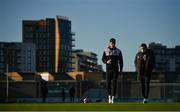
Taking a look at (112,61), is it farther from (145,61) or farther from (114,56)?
(145,61)

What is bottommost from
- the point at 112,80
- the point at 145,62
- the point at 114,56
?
the point at 112,80

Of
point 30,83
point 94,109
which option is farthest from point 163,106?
point 30,83

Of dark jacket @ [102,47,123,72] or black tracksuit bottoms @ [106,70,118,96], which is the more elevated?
dark jacket @ [102,47,123,72]

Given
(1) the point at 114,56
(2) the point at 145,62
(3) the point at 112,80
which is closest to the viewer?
(2) the point at 145,62

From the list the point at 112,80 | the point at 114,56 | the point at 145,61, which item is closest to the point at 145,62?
the point at 145,61

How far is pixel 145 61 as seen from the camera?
13.7m

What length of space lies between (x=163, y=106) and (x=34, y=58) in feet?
579

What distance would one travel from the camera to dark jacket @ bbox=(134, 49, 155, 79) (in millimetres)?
13625

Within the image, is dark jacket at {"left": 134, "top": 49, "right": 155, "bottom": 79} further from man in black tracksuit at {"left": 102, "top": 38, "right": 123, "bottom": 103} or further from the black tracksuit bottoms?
the black tracksuit bottoms

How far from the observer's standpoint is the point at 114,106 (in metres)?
12.1

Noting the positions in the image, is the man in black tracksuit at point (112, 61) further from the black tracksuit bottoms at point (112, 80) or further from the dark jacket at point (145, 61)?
the dark jacket at point (145, 61)

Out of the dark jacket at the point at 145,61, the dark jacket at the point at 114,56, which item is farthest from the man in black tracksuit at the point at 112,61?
the dark jacket at the point at 145,61

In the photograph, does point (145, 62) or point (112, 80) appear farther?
point (112, 80)

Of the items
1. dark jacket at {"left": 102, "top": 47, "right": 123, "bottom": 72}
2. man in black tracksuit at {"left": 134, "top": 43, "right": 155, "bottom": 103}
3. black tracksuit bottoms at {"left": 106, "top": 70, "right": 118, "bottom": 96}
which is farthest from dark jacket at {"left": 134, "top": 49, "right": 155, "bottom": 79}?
black tracksuit bottoms at {"left": 106, "top": 70, "right": 118, "bottom": 96}
